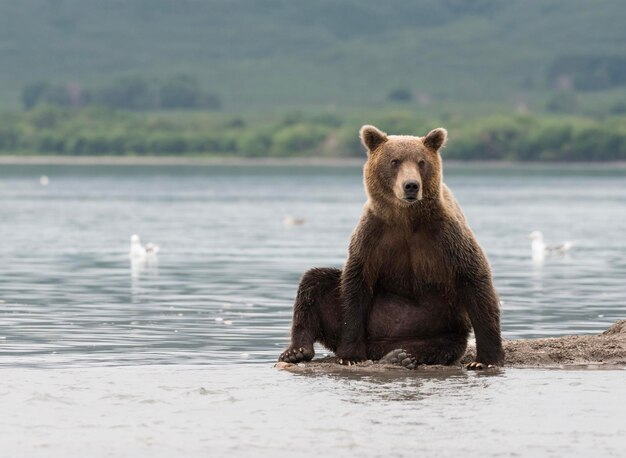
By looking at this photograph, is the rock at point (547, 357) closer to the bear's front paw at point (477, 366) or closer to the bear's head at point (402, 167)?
the bear's front paw at point (477, 366)

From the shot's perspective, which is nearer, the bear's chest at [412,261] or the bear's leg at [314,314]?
the bear's chest at [412,261]

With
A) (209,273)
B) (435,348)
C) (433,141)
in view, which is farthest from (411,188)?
(209,273)

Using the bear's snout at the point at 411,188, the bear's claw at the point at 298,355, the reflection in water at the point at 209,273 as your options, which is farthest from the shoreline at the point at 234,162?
the bear's snout at the point at 411,188

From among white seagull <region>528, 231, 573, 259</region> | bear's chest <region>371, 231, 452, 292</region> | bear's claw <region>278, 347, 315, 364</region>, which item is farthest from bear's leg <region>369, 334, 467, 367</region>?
white seagull <region>528, 231, 573, 259</region>

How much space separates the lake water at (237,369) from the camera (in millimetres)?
8953

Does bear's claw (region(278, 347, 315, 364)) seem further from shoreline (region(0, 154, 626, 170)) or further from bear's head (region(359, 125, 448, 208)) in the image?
shoreline (region(0, 154, 626, 170))

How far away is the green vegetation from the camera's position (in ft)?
479

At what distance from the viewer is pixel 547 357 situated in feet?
40.1

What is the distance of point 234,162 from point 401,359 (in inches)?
5711

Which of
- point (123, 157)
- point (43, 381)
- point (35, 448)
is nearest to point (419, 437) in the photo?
point (35, 448)

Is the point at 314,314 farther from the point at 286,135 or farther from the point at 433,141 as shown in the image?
the point at 286,135

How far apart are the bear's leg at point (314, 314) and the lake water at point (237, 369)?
33 centimetres

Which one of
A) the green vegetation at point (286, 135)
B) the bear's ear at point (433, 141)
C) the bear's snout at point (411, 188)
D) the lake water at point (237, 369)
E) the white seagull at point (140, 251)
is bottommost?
the lake water at point (237, 369)

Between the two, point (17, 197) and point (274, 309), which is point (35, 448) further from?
point (17, 197)
